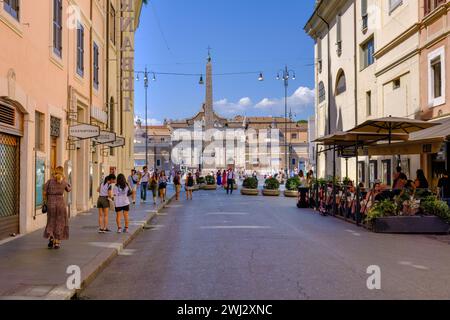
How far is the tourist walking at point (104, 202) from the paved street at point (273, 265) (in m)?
0.92

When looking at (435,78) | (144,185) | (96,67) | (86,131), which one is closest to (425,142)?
(435,78)

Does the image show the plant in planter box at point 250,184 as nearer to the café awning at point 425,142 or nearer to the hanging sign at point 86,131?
the café awning at point 425,142

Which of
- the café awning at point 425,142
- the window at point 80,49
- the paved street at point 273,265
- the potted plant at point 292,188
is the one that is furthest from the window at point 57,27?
the potted plant at point 292,188

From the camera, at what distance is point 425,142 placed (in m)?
17.6

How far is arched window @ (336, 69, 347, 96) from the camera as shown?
1365 inches

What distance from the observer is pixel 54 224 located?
1177 cm

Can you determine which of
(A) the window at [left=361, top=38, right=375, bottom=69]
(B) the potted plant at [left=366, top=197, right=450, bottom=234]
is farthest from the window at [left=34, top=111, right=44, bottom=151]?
(A) the window at [left=361, top=38, right=375, bottom=69]

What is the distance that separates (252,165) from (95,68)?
90002 millimetres

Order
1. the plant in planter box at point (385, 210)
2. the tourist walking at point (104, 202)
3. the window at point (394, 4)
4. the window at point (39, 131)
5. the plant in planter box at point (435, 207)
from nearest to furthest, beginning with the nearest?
the plant in planter box at point (435, 207) → the tourist walking at point (104, 202) → the plant in planter box at point (385, 210) → the window at point (39, 131) → the window at point (394, 4)

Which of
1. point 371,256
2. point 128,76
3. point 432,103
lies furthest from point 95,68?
point 371,256

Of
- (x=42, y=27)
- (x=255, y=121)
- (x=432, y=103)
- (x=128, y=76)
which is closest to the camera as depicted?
(x=42, y=27)

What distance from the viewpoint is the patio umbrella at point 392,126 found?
16625 millimetres

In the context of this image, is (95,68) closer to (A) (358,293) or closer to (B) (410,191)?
(B) (410,191)

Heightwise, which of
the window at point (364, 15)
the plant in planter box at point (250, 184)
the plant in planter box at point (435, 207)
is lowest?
the plant in planter box at point (435, 207)
